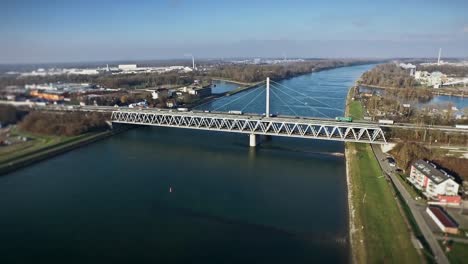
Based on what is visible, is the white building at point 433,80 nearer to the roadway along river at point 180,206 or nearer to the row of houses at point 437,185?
the roadway along river at point 180,206

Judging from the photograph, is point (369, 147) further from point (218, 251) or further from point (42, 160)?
point (42, 160)

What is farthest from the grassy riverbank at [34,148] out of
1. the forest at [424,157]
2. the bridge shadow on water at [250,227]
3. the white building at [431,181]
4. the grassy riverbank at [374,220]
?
the forest at [424,157]

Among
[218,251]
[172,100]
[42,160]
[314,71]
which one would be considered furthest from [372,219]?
[314,71]

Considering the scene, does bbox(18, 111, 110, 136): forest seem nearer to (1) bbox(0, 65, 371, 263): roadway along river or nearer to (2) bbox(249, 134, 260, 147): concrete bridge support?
(1) bbox(0, 65, 371, 263): roadway along river

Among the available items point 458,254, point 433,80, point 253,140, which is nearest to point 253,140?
point 253,140

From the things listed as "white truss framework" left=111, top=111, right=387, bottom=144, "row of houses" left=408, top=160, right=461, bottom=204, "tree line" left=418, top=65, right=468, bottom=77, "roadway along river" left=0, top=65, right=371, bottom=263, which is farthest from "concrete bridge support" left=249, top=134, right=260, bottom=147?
"tree line" left=418, top=65, right=468, bottom=77

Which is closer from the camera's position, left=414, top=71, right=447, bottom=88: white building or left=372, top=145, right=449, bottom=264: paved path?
left=372, top=145, right=449, bottom=264: paved path
